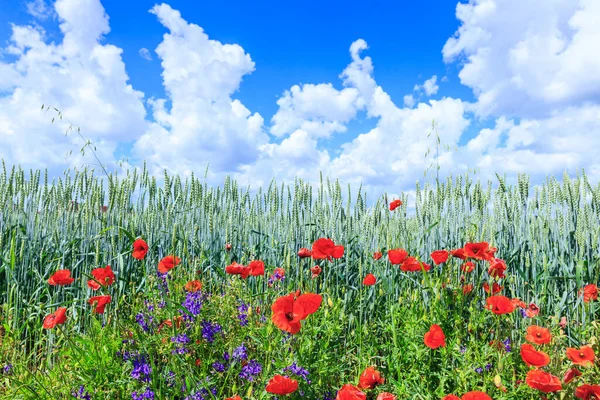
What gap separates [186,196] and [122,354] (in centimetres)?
166

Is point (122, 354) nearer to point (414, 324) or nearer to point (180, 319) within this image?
point (180, 319)

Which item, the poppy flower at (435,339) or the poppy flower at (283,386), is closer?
the poppy flower at (283,386)

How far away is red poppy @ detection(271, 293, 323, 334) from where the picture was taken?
125 cm

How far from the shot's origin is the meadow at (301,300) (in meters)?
1.54

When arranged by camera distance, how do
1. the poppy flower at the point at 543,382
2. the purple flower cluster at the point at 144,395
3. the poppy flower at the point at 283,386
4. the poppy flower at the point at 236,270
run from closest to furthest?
1. the poppy flower at the point at 283,386
2. the poppy flower at the point at 543,382
3. the purple flower cluster at the point at 144,395
4. the poppy flower at the point at 236,270

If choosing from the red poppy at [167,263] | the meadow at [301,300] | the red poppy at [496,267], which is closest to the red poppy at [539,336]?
the meadow at [301,300]

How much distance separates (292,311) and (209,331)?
1.51ft

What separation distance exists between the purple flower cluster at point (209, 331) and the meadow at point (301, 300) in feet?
0.04

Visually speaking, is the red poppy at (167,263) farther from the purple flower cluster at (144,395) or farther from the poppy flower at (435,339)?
the poppy flower at (435,339)

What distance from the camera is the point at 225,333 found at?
1.72 m

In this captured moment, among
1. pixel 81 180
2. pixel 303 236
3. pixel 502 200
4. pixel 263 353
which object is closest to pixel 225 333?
pixel 263 353

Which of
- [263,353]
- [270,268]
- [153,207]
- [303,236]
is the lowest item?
[263,353]

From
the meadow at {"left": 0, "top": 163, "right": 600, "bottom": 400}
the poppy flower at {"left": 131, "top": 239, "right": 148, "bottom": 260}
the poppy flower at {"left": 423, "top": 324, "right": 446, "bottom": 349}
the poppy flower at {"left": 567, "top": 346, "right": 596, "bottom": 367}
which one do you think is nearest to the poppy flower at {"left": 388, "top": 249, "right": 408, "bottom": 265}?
the meadow at {"left": 0, "top": 163, "right": 600, "bottom": 400}

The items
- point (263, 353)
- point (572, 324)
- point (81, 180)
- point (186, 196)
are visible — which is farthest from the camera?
point (186, 196)
